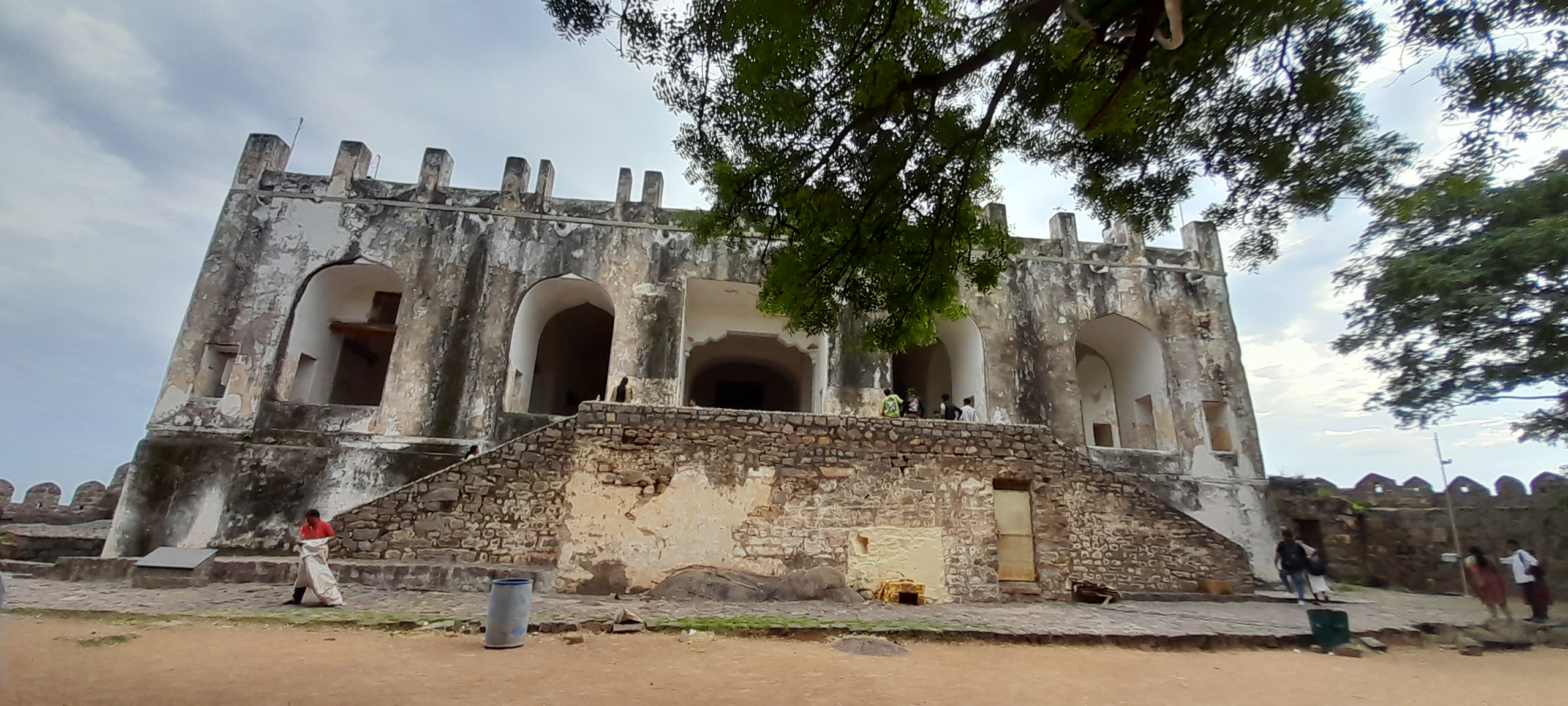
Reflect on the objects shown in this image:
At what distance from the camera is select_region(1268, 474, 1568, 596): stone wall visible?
452 inches

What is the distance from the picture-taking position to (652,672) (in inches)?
170

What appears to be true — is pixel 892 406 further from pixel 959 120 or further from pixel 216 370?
pixel 216 370

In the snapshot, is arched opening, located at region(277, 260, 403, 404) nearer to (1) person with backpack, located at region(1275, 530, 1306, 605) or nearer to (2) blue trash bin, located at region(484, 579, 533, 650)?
(2) blue trash bin, located at region(484, 579, 533, 650)

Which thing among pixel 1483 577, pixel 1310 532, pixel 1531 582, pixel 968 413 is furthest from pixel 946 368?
pixel 1531 582

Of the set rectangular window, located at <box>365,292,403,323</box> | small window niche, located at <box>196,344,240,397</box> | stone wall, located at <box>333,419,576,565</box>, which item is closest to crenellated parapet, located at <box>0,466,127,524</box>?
small window niche, located at <box>196,344,240,397</box>

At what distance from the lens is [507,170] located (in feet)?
47.1

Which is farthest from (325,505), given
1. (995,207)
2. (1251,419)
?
(1251,419)

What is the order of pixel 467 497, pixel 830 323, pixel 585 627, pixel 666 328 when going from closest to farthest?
pixel 585 627 < pixel 830 323 < pixel 467 497 < pixel 666 328

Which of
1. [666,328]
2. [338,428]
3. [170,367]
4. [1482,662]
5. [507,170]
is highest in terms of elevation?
[507,170]

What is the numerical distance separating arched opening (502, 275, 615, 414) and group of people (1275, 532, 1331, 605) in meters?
12.4

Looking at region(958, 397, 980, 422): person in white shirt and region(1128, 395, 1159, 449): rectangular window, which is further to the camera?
region(1128, 395, 1159, 449): rectangular window

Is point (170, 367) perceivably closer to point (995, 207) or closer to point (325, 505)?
point (325, 505)

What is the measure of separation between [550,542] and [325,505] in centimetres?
576

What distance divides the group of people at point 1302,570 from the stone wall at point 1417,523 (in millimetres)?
Result: 3422
